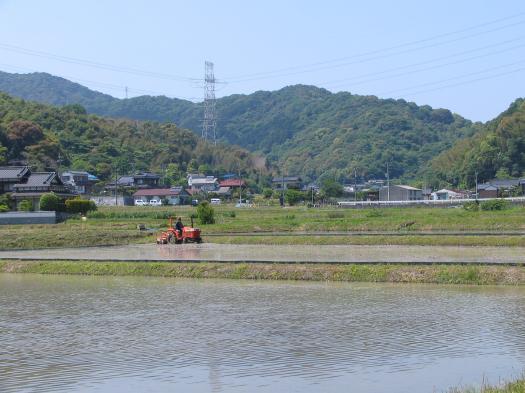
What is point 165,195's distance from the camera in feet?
284

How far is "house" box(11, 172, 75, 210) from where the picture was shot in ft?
182

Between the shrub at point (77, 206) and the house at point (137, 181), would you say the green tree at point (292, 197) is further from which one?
the shrub at point (77, 206)

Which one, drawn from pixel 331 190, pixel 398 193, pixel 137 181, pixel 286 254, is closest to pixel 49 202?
pixel 286 254

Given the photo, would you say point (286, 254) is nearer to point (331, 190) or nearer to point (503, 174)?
point (331, 190)

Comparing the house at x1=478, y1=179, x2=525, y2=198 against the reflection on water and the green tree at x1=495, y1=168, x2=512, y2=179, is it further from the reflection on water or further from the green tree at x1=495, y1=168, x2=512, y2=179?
the reflection on water

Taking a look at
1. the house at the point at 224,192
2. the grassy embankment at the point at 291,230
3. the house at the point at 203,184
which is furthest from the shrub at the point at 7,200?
the house at the point at 203,184

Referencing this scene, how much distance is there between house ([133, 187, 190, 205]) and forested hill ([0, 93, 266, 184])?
1069 cm

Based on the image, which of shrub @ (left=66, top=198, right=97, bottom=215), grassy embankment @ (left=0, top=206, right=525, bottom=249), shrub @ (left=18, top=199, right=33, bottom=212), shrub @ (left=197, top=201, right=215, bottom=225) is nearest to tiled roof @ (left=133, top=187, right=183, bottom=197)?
shrub @ (left=18, top=199, right=33, bottom=212)

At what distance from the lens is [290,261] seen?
21938 millimetres

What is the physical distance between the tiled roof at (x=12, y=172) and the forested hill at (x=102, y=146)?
17.2 metres

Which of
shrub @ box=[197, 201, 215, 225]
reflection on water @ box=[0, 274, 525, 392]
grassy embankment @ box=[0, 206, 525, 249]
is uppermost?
shrub @ box=[197, 201, 215, 225]

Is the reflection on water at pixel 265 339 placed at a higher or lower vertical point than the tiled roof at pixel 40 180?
lower

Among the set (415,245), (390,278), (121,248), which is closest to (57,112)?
(121,248)

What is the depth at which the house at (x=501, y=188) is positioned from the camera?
79250 mm
